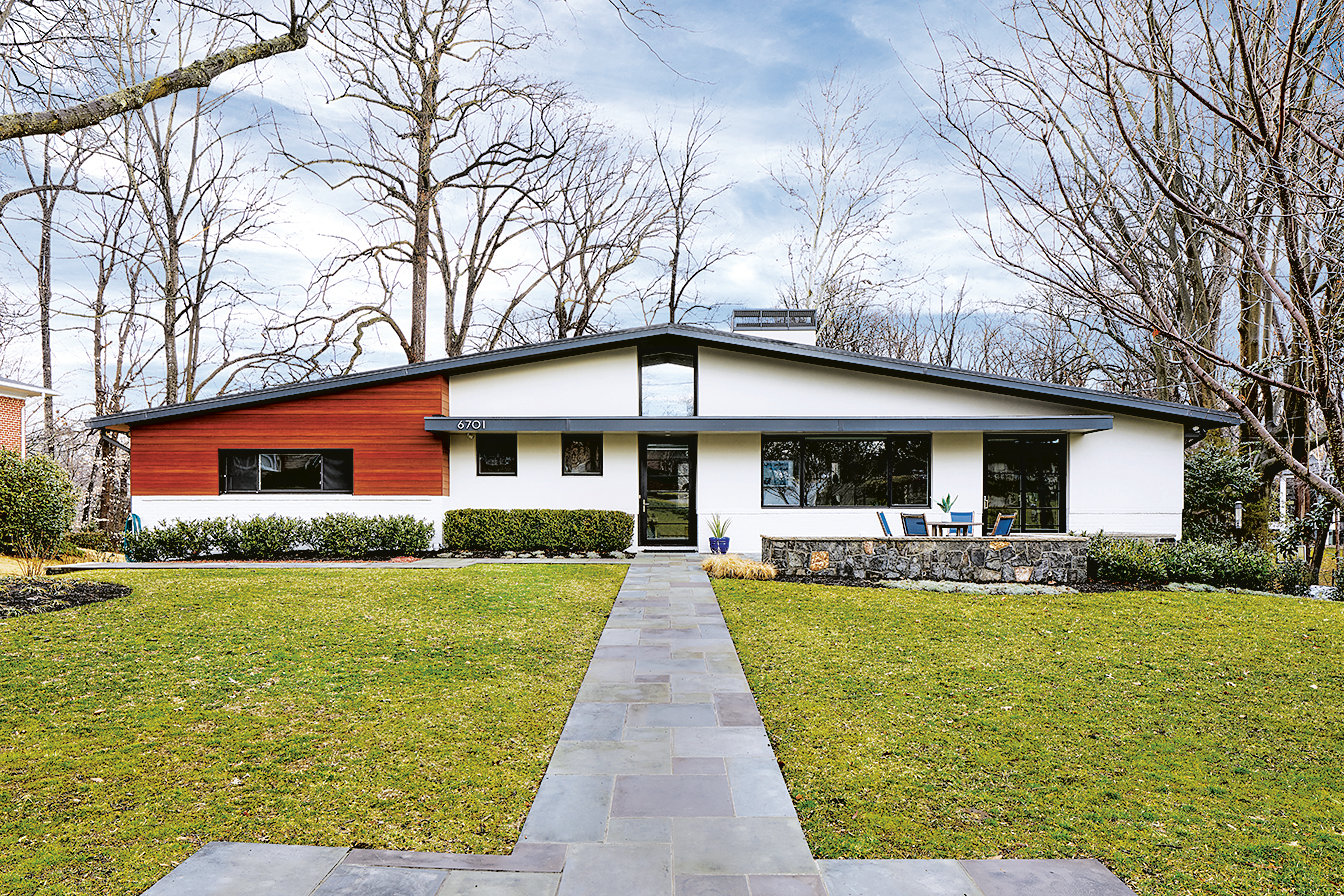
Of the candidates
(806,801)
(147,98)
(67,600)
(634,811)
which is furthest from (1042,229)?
(67,600)

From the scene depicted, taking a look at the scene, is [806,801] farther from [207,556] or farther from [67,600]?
[207,556]

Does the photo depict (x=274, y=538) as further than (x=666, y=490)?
No

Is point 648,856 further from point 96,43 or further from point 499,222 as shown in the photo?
point 499,222

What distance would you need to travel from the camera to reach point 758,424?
40.8ft

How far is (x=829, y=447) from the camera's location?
43.7ft

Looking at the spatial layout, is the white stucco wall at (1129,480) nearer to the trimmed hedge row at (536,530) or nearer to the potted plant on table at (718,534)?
the potted plant on table at (718,534)

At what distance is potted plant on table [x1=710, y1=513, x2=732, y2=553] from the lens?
12.6 m

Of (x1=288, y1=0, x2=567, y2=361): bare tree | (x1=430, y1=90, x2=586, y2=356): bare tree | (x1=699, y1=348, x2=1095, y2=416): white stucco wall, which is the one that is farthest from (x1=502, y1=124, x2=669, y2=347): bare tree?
(x1=699, y1=348, x2=1095, y2=416): white stucco wall

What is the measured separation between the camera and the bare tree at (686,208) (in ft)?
72.3

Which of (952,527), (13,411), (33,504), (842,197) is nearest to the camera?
(33,504)

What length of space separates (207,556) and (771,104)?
527 inches

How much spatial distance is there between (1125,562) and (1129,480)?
3.73m

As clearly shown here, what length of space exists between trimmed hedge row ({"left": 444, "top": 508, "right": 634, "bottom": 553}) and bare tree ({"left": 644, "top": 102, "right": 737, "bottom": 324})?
12.0 meters

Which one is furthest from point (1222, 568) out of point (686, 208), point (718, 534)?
point (686, 208)
